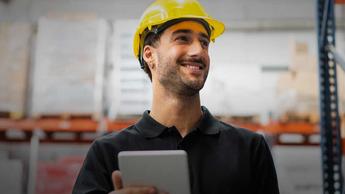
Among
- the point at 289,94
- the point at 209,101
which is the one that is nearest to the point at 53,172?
the point at 209,101

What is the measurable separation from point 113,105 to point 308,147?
9.56 ft

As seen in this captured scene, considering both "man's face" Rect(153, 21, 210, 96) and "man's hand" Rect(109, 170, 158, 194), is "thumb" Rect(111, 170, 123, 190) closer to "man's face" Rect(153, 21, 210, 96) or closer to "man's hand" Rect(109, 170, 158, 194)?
"man's hand" Rect(109, 170, 158, 194)

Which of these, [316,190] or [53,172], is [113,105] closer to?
[53,172]

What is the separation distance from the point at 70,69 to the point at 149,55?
10.3ft

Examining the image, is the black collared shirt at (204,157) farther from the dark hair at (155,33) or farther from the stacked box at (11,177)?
the stacked box at (11,177)

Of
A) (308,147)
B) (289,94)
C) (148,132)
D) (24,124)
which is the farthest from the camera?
(308,147)

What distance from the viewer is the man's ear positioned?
205 centimetres

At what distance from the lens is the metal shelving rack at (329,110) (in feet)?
10.4

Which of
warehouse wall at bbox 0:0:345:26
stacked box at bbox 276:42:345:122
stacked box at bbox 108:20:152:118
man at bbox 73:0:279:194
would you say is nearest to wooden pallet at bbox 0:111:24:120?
stacked box at bbox 108:20:152:118

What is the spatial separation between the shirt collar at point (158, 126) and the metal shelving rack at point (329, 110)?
1650 millimetres

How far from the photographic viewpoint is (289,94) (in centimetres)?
489

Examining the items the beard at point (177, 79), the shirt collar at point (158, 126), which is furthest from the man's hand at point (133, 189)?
the beard at point (177, 79)

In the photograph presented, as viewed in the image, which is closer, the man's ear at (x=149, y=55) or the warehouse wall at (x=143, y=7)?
the man's ear at (x=149, y=55)

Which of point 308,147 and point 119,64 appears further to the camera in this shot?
point 308,147
